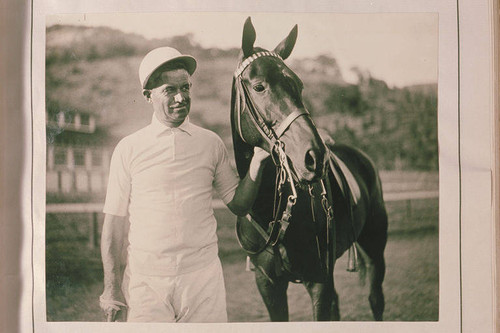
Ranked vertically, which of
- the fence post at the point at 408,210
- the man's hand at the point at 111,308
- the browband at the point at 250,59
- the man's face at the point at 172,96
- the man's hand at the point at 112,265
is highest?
the browband at the point at 250,59

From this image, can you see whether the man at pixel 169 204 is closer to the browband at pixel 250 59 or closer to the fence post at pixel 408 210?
the browband at pixel 250 59

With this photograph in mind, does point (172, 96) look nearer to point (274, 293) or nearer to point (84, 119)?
point (84, 119)

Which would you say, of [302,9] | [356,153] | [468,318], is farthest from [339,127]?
[468,318]

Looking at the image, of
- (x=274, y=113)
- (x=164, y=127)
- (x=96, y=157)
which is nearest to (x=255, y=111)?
(x=274, y=113)

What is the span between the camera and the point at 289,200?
556 millimetres

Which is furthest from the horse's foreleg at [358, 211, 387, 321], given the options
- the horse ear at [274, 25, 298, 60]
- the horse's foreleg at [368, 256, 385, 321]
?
the horse ear at [274, 25, 298, 60]

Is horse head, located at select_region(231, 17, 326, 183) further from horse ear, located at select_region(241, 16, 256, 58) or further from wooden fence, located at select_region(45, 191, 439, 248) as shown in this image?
wooden fence, located at select_region(45, 191, 439, 248)

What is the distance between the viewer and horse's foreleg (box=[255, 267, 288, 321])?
56cm

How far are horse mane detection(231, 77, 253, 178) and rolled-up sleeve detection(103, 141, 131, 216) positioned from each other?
0.50 feet

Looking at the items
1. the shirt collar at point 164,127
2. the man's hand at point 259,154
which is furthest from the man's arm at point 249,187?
the shirt collar at point 164,127

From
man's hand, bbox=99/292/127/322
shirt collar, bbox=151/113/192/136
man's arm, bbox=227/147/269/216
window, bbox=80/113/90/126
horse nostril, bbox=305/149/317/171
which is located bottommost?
man's hand, bbox=99/292/127/322

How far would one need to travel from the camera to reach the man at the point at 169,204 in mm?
553

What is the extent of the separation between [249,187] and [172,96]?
17 centimetres

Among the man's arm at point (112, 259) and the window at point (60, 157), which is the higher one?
the window at point (60, 157)
